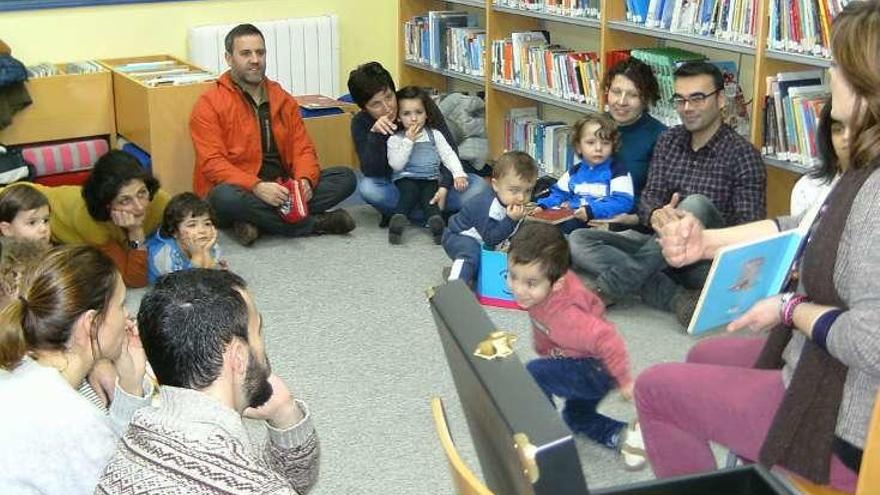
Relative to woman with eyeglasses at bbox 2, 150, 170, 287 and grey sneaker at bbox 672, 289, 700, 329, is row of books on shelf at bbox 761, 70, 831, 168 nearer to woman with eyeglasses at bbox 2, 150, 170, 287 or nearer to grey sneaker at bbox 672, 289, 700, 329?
grey sneaker at bbox 672, 289, 700, 329

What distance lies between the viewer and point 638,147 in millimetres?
4645

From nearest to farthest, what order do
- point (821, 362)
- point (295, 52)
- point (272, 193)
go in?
point (821, 362) < point (272, 193) < point (295, 52)

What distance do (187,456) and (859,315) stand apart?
115 centimetres

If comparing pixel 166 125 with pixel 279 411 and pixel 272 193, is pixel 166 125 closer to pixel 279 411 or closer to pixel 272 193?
pixel 272 193

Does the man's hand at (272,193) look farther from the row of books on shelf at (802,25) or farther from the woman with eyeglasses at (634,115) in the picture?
the row of books on shelf at (802,25)

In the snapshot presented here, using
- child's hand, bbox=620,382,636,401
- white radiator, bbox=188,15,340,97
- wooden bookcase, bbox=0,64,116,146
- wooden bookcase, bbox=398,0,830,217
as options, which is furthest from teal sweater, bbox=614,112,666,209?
wooden bookcase, bbox=0,64,116,146

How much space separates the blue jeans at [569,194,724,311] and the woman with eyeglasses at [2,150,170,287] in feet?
5.65

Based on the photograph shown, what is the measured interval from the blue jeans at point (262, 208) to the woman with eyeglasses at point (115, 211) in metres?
0.48

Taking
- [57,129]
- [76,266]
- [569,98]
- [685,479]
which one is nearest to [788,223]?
[685,479]

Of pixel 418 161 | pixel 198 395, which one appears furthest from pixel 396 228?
pixel 198 395

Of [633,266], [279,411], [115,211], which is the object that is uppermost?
[279,411]

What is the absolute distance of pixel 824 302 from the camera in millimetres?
2084

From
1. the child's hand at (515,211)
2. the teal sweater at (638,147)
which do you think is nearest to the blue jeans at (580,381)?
the child's hand at (515,211)

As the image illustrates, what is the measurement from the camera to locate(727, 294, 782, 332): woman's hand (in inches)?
85.1
